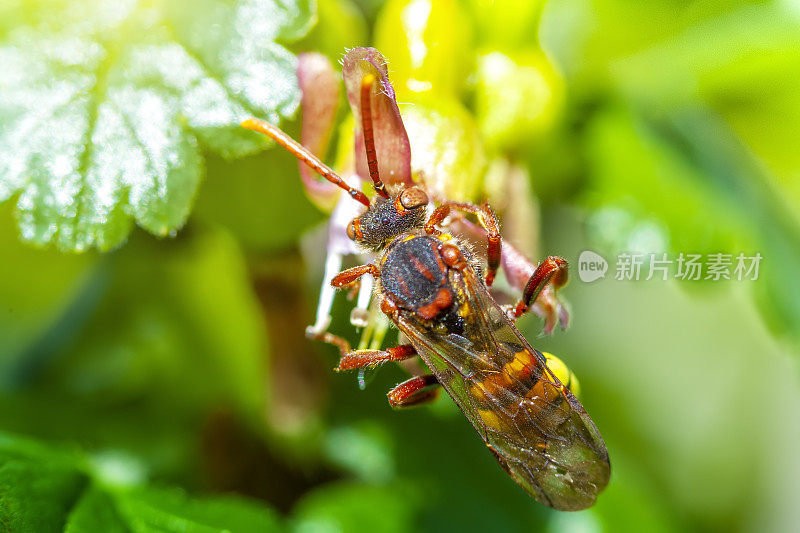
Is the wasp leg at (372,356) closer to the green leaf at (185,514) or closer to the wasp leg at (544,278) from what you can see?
the wasp leg at (544,278)

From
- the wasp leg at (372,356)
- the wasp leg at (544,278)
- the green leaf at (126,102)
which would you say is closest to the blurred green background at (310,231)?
the green leaf at (126,102)

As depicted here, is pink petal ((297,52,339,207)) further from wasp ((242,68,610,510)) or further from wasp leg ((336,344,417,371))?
wasp leg ((336,344,417,371))

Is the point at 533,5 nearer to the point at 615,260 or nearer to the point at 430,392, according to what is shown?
the point at 615,260

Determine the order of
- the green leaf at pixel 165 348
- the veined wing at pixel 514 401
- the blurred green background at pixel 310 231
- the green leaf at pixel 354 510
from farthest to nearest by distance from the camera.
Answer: the green leaf at pixel 165 348 < the green leaf at pixel 354 510 < the blurred green background at pixel 310 231 < the veined wing at pixel 514 401

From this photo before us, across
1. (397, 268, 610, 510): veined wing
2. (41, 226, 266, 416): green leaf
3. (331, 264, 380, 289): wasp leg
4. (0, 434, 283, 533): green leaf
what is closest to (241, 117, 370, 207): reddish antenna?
(331, 264, 380, 289): wasp leg

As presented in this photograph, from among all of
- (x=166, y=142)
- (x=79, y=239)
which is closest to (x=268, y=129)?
(x=166, y=142)

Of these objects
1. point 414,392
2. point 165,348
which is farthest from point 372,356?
point 165,348

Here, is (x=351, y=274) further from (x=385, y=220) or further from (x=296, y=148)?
(x=296, y=148)
